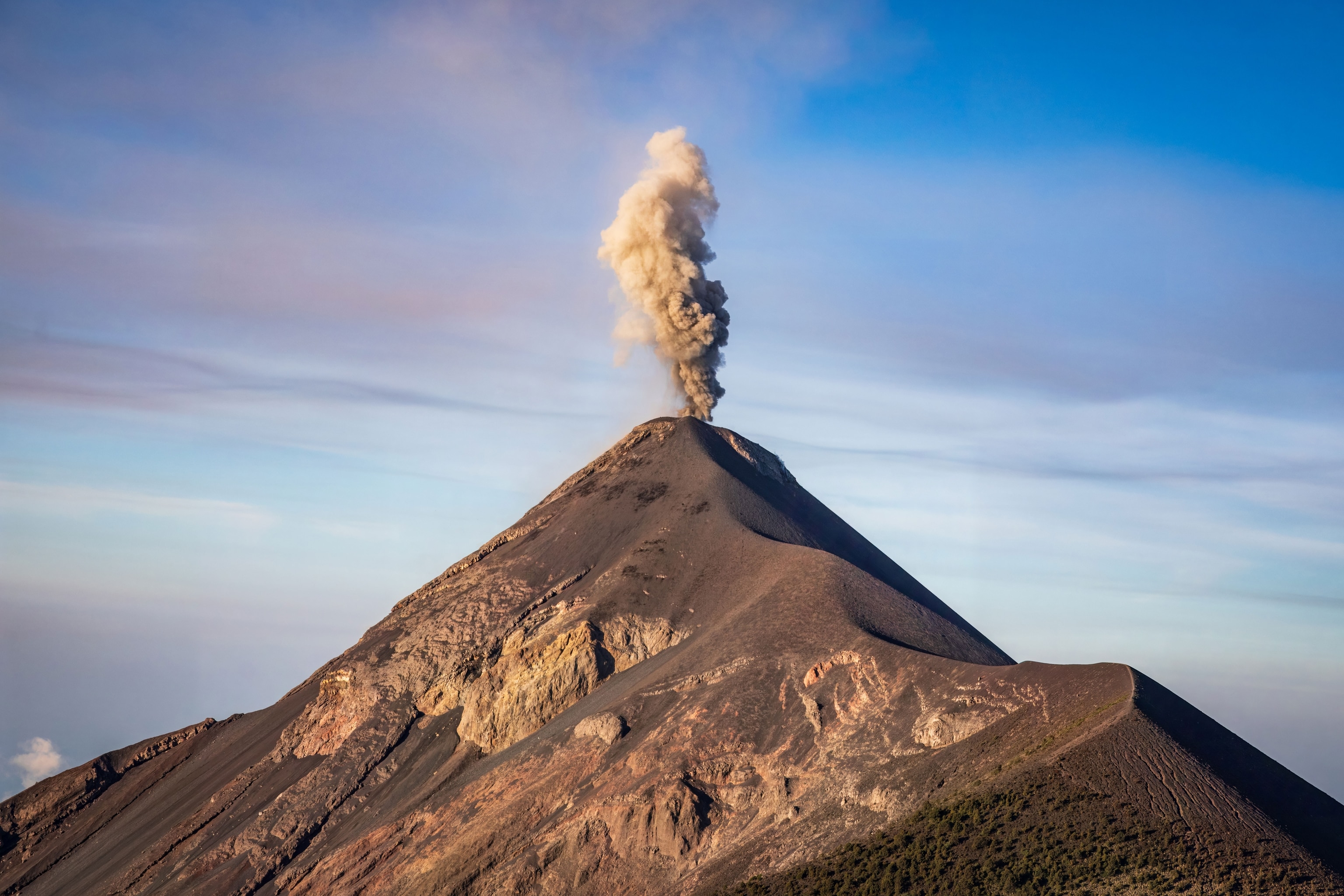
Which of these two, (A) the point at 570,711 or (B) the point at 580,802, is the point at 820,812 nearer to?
(B) the point at 580,802

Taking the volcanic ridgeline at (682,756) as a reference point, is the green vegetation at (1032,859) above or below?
below

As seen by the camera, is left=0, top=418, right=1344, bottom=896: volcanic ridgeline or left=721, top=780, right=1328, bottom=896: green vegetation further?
left=0, top=418, right=1344, bottom=896: volcanic ridgeline

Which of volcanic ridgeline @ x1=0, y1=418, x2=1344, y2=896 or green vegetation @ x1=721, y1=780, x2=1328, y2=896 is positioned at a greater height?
volcanic ridgeline @ x1=0, y1=418, x2=1344, y2=896

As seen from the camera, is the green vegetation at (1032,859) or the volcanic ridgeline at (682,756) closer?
the green vegetation at (1032,859)
